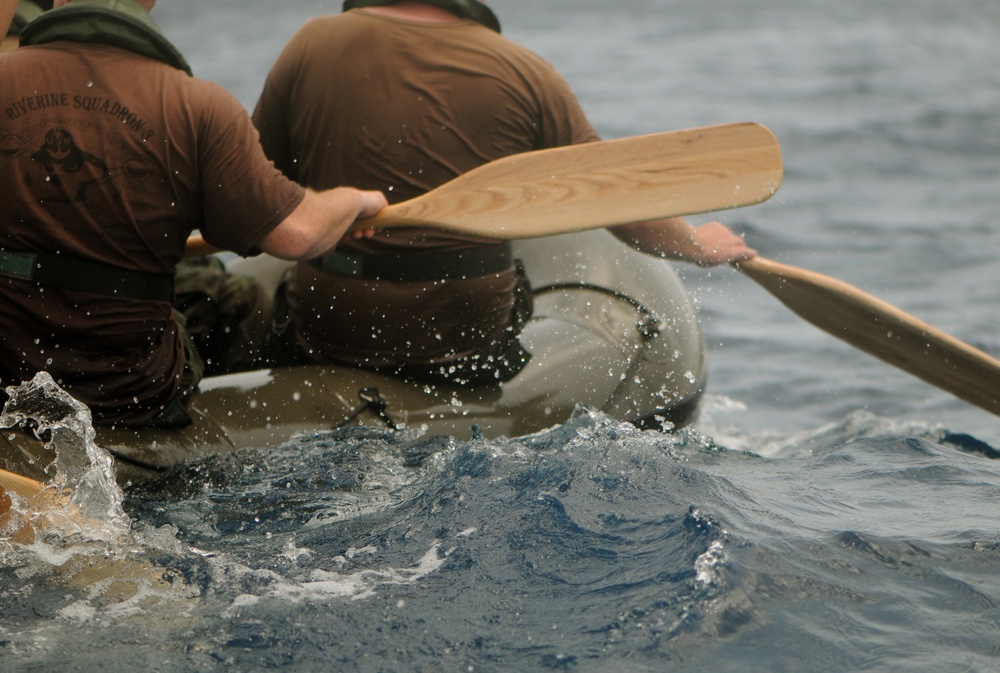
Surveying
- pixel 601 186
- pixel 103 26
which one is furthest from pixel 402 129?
pixel 103 26

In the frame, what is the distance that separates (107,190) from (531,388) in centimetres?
158

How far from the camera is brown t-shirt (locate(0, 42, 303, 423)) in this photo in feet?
10.8

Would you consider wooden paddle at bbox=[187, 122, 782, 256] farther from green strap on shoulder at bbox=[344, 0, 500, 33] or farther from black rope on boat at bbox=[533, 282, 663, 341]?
black rope on boat at bbox=[533, 282, 663, 341]

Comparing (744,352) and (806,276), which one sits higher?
(806,276)

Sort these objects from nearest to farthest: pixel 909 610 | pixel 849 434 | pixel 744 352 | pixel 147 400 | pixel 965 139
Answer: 1. pixel 909 610
2. pixel 147 400
3. pixel 849 434
4. pixel 744 352
5. pixel 965 139

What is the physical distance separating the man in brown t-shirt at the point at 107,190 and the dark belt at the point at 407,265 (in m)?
0.61

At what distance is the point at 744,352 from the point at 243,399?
3.95 m

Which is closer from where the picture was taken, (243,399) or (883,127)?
(243,399)

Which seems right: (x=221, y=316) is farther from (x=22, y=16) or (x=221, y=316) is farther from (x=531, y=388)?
(x=22, y=16)

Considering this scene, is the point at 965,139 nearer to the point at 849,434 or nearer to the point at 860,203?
the point at 860,203

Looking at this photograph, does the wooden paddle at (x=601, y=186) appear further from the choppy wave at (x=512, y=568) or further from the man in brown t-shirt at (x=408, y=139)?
the choppy wave at (x=512, y=568)

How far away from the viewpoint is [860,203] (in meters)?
10.2

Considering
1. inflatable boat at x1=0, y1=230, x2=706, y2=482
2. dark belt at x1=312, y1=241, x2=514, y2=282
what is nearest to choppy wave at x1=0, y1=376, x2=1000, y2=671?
inflatable boat at x1=0, y1=230, x2=706, y2=482

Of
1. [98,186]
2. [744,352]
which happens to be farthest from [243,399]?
[744,352]
